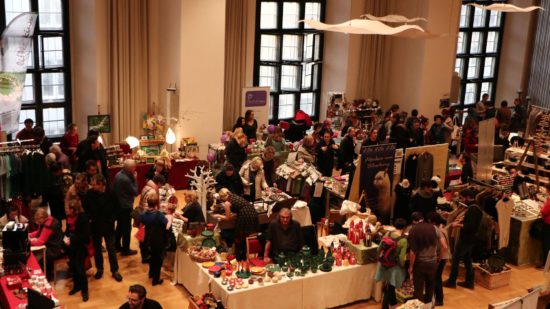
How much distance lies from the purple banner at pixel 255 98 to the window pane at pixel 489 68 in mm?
7364

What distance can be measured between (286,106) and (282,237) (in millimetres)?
7579

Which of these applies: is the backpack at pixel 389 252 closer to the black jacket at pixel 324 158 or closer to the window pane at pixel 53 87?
the black jacket at pixel 324 158

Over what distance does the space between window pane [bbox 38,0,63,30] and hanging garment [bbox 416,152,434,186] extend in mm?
6704

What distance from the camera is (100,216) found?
8367 mm

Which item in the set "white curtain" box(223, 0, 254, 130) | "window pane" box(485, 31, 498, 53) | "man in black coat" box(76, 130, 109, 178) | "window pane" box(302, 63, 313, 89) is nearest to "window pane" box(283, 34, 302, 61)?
"window pane" box(302, 63, 313, 89)

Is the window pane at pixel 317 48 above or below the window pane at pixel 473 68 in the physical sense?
above

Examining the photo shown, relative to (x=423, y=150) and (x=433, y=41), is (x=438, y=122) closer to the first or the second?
(x=433, y=41)

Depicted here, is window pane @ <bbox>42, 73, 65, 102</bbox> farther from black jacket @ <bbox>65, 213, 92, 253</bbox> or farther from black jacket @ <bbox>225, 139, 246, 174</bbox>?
black jacket @ <bbox>65, 213, 92, 253</bbox>

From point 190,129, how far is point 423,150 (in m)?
4.30

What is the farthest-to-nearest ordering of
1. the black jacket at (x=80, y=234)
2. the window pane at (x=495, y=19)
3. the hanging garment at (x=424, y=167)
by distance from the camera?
the window pane at (x=495, y=19) < the hanging garment at (x=424, y=167) < the black jacket at (x=80, y=234)

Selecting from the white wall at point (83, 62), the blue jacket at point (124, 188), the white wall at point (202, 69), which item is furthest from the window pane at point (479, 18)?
the blue jacket at point (124, 188)

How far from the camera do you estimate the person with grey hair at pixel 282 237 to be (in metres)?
8.14

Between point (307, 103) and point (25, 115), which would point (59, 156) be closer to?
point (25, 115)

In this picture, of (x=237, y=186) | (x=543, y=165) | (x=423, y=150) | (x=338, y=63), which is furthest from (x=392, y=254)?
(x=338, y=63)
